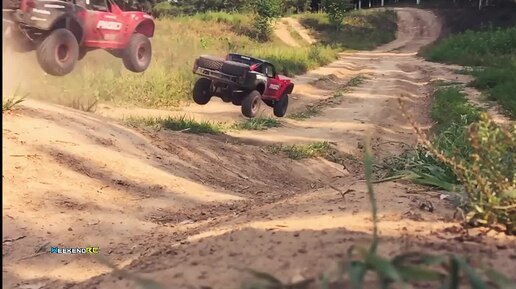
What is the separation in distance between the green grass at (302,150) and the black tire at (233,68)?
149 centimetres

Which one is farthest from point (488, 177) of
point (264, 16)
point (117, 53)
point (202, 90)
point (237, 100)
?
point (264, 16)

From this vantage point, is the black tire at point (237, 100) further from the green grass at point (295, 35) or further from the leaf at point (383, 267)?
the green grass at point (295, 35)

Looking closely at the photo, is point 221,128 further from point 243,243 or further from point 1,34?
point 243,243

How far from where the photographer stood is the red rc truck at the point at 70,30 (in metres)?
7.77

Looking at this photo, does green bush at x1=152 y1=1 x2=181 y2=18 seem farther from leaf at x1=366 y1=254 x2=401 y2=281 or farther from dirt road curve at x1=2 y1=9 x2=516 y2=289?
leaf at x1=366 y1=254 x2=401 y2=281

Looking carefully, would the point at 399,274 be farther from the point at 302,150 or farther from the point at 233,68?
the point at 233,68

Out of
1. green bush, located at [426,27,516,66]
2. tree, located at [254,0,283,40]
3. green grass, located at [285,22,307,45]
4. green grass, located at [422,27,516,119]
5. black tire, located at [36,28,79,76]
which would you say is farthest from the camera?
green grass, located at [285,22,307,45]

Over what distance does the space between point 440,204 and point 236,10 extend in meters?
38.2

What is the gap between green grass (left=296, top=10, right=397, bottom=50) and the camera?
40094mm

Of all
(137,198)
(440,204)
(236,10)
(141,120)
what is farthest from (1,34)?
(236,10)

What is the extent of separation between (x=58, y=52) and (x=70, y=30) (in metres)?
0.45

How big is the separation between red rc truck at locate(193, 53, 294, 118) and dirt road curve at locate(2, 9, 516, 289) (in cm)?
64

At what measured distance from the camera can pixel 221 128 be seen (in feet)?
37.3

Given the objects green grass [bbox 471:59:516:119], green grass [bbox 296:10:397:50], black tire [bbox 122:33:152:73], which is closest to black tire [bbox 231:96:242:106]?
black tire [bbox 122:33:152:73]
